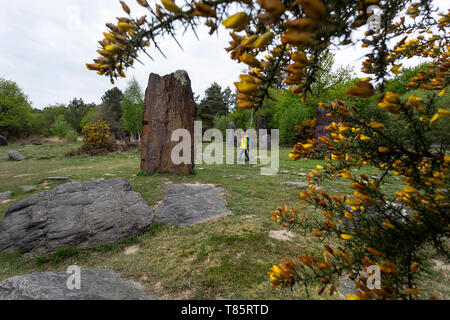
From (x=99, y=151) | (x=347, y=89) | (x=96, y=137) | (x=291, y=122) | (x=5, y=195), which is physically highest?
(x=291, y=122)

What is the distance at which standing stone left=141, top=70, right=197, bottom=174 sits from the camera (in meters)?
7.36

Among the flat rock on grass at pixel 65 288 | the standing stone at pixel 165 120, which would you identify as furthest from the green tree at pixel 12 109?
the flat rock on grass at pixel 65 288

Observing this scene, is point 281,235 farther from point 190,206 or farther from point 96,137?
point 96,137

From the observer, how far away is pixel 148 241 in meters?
3.46

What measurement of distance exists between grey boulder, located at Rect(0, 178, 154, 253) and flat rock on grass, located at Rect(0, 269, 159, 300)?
1188 millimetres

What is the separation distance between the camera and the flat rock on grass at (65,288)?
170 cm

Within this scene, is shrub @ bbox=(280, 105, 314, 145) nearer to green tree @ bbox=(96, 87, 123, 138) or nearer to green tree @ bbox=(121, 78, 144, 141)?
green tree @ bbox=(121, 78, 144, 141)

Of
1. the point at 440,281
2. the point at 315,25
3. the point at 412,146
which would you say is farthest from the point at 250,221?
the point at 315,25

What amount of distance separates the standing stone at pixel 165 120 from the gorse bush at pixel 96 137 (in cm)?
958

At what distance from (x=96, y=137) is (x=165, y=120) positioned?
10124 millimetres

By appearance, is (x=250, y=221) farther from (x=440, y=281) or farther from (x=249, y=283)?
(x=440, y=281)

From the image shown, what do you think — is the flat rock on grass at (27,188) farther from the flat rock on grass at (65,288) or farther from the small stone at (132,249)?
the flat rock on grass at (65,288)

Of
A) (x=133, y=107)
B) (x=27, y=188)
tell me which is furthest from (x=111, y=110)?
(x=27, y=188)

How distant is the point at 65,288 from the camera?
1.88 meters
